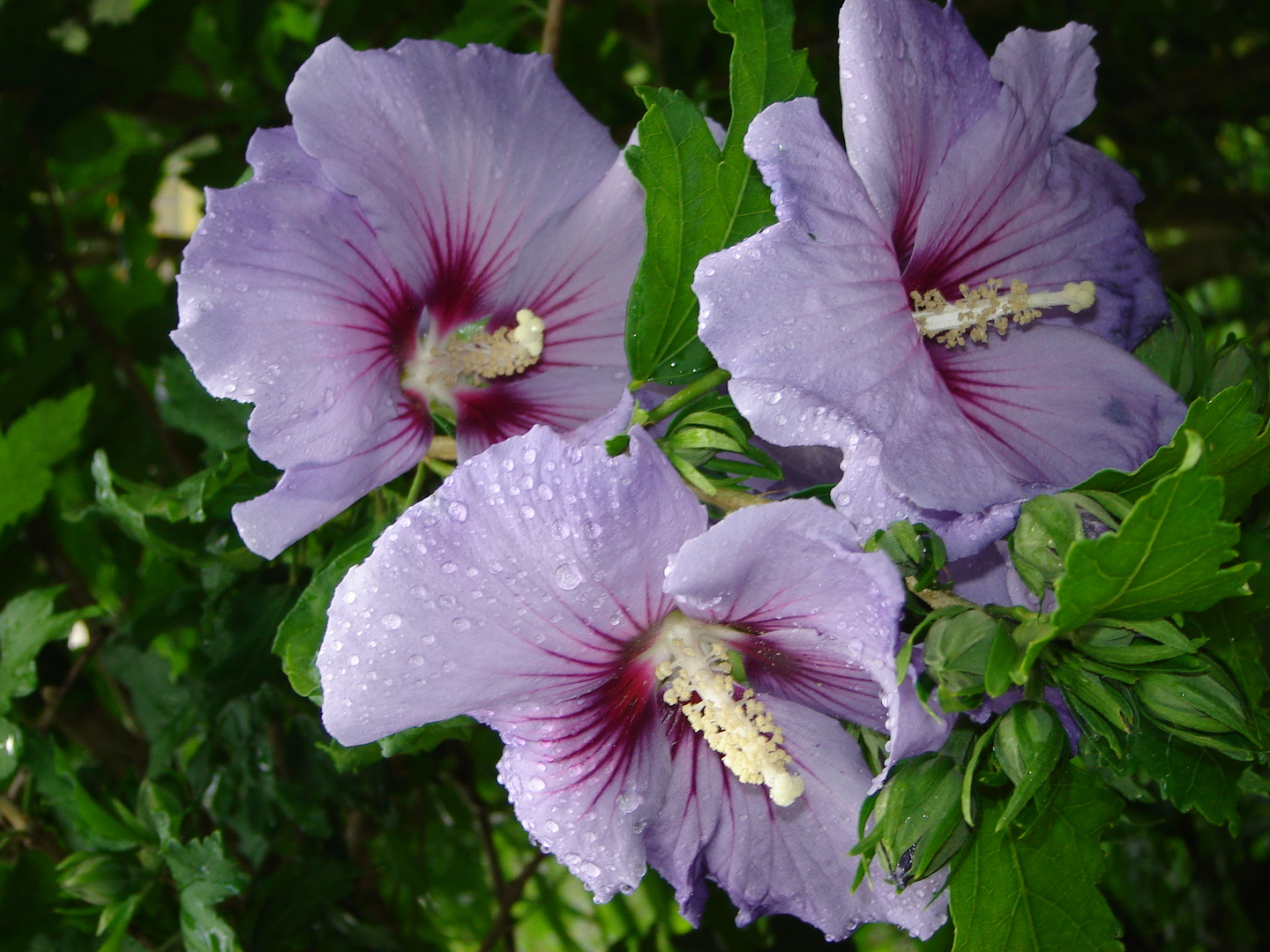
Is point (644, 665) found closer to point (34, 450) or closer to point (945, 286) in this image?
point (945, 286)

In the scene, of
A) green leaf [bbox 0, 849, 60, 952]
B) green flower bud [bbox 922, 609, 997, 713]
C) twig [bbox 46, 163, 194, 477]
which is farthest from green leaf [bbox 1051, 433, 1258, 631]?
twig [bbox 46, 163, 194, 477]

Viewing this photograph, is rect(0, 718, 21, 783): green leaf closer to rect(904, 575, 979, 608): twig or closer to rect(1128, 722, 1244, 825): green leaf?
rect(904, 575, 979, 608): twig

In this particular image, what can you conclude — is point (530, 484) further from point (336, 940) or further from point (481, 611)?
point (336, 940)

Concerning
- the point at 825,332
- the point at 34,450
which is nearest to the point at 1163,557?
the point at 825,332

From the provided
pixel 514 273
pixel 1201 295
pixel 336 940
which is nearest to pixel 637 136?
pixel 514 273

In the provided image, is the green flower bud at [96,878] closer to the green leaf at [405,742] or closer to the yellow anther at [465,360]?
the green leaf at [405,742]
